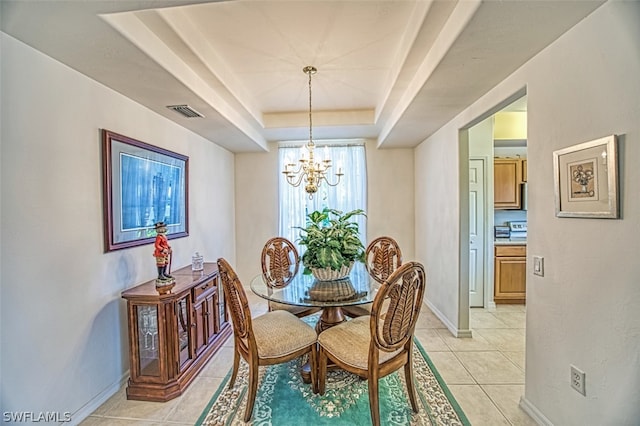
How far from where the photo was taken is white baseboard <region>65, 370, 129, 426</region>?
6.72ft

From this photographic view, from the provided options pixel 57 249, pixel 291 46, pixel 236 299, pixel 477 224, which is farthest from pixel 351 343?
pixel 477 224

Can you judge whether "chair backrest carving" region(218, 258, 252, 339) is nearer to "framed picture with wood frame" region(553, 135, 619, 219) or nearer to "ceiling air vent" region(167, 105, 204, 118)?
"ceiling air vent" region(167, 105, 204, 118)

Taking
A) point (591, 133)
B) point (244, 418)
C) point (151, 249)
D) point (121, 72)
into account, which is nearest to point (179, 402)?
point (244, 418)

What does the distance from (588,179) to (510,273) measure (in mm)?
3157

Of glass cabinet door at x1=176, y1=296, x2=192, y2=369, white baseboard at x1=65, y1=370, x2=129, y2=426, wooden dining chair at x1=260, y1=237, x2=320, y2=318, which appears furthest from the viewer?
wooden dining chair at x1=260, y1=237, x2=320, y2=318

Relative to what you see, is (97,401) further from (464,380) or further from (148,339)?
(464,380)

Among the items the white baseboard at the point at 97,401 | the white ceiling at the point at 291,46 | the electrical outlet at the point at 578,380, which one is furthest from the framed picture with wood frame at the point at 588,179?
the white baseboard at the point at 97,401

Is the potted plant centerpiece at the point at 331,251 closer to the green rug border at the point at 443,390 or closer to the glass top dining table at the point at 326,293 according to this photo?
the glass top dining table at the point at 326,293

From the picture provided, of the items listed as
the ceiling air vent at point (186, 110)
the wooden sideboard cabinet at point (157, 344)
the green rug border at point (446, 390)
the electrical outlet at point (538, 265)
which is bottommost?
the green rug border at point (446, 390)

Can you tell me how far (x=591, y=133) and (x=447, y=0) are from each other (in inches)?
39.9

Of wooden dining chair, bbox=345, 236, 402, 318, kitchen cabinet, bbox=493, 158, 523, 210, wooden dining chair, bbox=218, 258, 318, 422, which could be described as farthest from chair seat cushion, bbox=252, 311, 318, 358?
kitchen cabinet, bbox=493, 158, 523, 210

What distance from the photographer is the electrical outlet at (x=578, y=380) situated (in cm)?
165

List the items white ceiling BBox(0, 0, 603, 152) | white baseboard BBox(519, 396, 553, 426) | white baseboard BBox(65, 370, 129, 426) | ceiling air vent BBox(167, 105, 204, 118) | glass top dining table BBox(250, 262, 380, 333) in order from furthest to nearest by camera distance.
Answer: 1. ceiling air vent BBox(167, 105, 204, 118)
2. glass top dining table BBox(250, 262, 380, 333)
3. white baseboard BBox(65, 370, 129, 426)
4. white baseboard BBox(519, 396, 553, 426)
5. white ceiling BBox(0, 0, 603, 152)

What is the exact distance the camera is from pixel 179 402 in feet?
7.46
